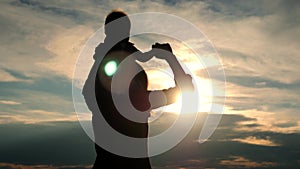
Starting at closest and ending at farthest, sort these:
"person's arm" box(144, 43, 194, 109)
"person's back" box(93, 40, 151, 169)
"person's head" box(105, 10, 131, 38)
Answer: "person's back" box(93, 40, 151, 169) < "person's arm" box(144, 43, 194, 109) < "person's head" box(105, 10, 131, 38)

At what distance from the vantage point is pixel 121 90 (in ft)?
21.8

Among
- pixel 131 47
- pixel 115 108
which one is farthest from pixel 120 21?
pixel 115 108

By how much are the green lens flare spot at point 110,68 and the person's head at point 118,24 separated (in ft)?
1.58

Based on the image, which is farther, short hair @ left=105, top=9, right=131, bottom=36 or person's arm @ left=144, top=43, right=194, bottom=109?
short hair @ left=105, top=9, right=131, bottom=36

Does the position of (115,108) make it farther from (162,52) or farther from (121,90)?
(162,52)

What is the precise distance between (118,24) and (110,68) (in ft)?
2.43

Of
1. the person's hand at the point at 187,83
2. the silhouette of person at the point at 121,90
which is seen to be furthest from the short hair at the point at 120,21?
the person's hand at the point at 187,83

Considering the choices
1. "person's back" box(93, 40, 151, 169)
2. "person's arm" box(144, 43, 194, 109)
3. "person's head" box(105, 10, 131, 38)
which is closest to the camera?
"person's back" box(93, 40, 151, 169)

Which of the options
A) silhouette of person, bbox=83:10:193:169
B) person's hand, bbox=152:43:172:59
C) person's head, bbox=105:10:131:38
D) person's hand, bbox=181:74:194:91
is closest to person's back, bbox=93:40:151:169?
silhouette of person, bbox=83:10:193:169

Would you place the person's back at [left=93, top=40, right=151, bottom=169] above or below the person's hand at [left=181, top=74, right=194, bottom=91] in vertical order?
below

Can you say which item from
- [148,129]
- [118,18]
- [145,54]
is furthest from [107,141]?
[118,18]

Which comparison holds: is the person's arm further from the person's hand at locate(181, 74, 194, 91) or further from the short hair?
the short hair

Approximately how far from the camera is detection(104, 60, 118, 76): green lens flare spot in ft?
22.1

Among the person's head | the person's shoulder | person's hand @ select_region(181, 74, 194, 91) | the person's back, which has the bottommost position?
the person's back
